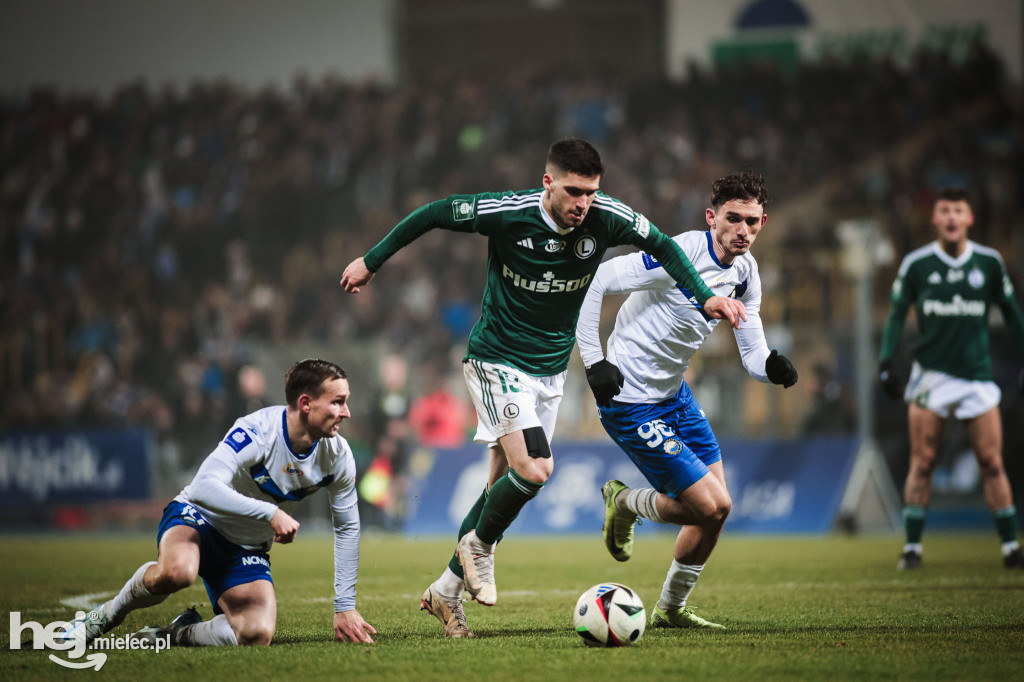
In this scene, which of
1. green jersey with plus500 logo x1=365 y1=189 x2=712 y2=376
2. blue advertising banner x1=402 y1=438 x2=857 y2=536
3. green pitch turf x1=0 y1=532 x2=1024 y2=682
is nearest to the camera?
green pitch turf x1=0 y1=532 x2=1024 y2=682

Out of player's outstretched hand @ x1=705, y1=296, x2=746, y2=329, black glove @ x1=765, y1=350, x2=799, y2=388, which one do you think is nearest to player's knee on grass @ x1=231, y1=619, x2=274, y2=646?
player's outstretched hand @ x1=705, y1=296, x2=746, y2=329

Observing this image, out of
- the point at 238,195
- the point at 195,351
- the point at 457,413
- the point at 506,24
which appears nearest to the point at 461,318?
the point at 457,413

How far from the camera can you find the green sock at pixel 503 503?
5.41 m

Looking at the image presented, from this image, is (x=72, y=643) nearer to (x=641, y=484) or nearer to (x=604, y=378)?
(x=604, y=378)

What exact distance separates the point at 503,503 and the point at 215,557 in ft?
4.65

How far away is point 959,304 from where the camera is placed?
29.1 ft

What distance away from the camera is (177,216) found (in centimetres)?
2177

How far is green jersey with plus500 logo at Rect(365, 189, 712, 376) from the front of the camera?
5.45 m

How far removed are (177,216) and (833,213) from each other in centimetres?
1193

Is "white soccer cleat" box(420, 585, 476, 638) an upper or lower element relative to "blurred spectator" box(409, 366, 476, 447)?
lower

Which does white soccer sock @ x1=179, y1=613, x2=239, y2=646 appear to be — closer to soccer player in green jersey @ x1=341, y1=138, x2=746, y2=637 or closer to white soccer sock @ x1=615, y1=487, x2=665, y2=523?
soccer player in green jersey @ x1=341, y1=138, x2=746, y2=637

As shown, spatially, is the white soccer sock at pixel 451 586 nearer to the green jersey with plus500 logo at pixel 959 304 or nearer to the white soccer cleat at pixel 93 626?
the white soccer cleat at pixel 93 626

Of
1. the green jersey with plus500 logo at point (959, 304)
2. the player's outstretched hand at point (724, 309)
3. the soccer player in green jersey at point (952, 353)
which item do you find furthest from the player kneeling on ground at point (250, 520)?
the green jersey with plus500 logo at point (959, 304)

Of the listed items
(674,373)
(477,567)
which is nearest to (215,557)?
(477,567)
